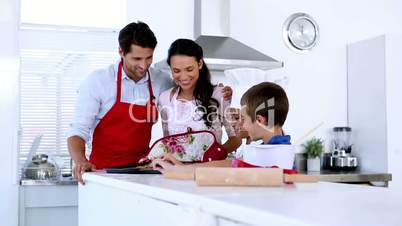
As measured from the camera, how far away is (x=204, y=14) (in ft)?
9.64

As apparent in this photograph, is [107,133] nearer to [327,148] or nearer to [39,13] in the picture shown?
[39,13]

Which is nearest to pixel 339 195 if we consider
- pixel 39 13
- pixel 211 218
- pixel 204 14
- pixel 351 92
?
pixel 211 218

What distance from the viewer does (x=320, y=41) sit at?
3430mm

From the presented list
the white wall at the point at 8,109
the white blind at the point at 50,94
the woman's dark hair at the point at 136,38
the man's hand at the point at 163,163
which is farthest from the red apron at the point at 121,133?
the white blind at the point at 50,94

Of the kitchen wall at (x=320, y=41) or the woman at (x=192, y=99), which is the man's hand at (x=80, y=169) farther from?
the kitchen wall at (x=320, y=41)

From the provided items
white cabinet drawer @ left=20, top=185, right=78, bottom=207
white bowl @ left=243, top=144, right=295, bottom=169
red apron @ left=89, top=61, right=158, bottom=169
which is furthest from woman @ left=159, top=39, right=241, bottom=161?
white cabinet drawer @ left=20, top=185, right=78, bottom=207

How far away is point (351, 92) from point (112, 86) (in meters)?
2.02

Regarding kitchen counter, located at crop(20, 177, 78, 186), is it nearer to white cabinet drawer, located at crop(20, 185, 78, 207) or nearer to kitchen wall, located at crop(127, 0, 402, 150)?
white cabinet drawer, located at crop(20, 185, 78, 207)

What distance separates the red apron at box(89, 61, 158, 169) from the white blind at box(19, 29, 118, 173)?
1045mm

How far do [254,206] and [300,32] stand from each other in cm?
290

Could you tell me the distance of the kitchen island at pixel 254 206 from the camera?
0.52 meters

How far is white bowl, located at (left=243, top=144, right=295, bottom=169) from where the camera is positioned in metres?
1.20

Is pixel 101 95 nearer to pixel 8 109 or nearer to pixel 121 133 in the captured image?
pixel 121 133

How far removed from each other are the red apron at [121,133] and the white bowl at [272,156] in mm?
772
